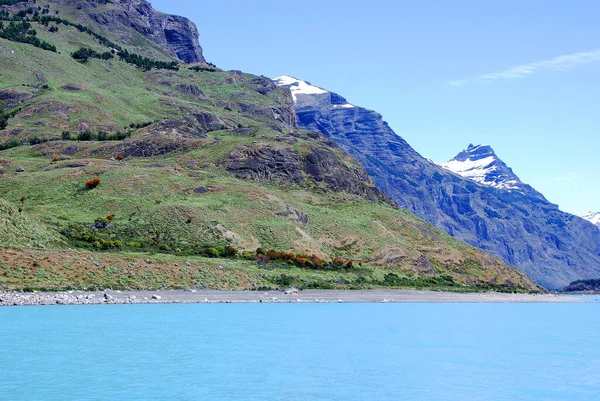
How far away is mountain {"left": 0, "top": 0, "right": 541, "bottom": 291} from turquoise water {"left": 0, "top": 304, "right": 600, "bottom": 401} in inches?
758

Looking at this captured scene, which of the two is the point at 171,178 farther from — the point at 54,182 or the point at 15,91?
the point at 15,91

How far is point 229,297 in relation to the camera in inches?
2773

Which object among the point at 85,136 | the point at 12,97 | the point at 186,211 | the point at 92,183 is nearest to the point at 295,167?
the point at 186,211

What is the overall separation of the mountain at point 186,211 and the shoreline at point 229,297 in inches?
121

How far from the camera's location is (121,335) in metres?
40.1

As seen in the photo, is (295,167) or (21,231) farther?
(295,167)

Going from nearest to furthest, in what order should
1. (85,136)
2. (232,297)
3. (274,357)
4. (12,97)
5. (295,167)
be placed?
(274,357)
(232,297)
(295,167)
(85,136)
(12,97)

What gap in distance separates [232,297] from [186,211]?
105 feet

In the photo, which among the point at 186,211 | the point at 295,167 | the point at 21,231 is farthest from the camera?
the point at 295,167

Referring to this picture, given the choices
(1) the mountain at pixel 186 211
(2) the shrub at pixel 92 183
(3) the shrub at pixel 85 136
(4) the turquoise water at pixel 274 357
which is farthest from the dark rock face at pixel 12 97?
(4) the turquoise water at pixel 274 357

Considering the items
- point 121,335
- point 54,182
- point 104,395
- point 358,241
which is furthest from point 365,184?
point 104,395

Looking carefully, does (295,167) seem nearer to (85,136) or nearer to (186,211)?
(186,211)

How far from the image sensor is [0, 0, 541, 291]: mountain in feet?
248

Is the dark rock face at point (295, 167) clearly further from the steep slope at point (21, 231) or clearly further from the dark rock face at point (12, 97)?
the dark rock face at point (12, 97)
